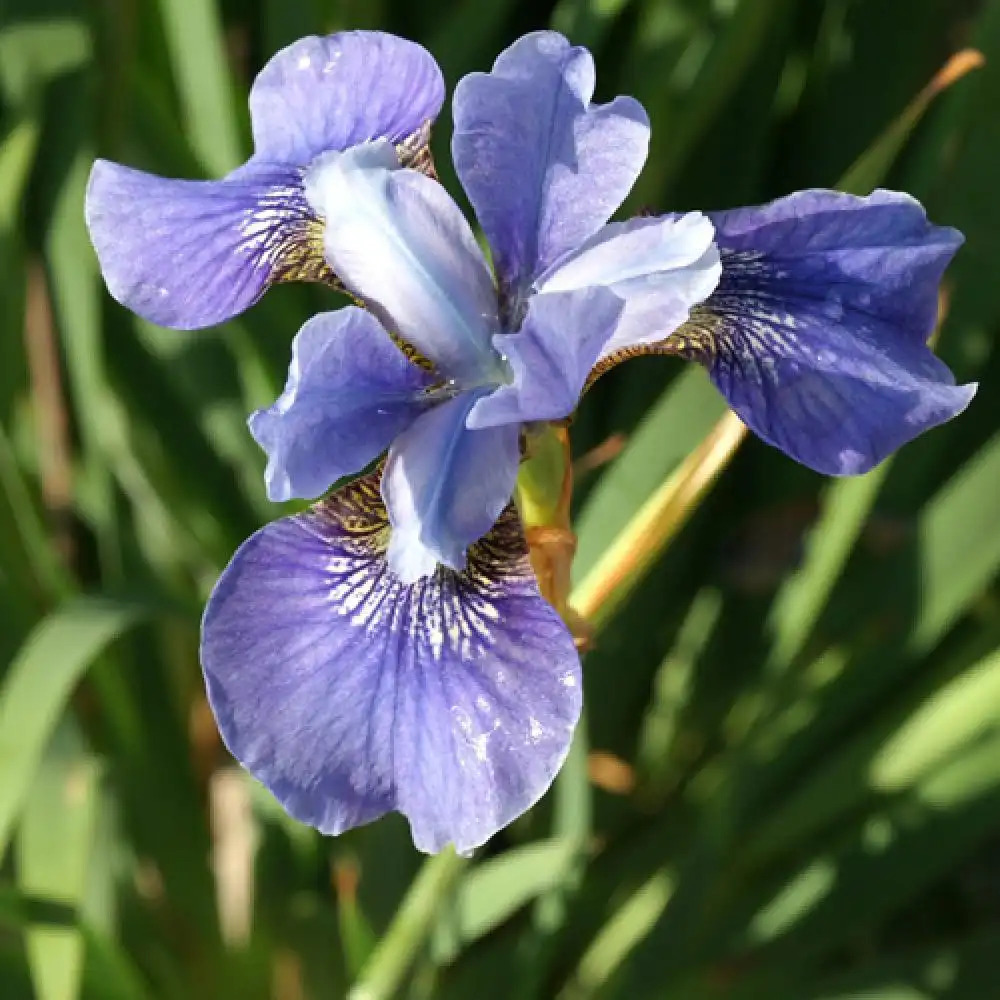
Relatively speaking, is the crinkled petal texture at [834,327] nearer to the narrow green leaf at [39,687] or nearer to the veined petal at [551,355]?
the veined petal at [551,355]

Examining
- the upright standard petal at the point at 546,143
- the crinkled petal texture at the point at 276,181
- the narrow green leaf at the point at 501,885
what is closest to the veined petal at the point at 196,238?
the crinkled petal texture at the point at 276,181

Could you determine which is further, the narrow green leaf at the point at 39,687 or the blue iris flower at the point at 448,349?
the narrow green leaf at the point at 39,687

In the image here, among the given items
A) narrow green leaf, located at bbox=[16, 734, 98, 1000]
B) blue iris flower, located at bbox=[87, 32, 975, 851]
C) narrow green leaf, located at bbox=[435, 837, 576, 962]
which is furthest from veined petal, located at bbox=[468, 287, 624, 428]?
narrow green leaf, located at bbox=[16, 734, 98, 1000]

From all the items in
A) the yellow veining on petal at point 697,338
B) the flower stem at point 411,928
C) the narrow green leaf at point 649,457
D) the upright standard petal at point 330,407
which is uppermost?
the upright standard petal at point 330,407

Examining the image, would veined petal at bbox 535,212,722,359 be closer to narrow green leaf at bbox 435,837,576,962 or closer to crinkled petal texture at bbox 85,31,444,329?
crinkled petal texture at bbox 85,31,444,329

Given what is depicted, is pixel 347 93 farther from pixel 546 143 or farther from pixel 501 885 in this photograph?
pixel 501 885

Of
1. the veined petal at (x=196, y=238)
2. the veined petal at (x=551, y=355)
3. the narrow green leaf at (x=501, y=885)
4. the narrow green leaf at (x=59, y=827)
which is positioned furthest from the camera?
the narrow green leaf at (x=59, y=827)

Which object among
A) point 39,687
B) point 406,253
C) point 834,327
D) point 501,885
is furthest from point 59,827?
point 834,327
